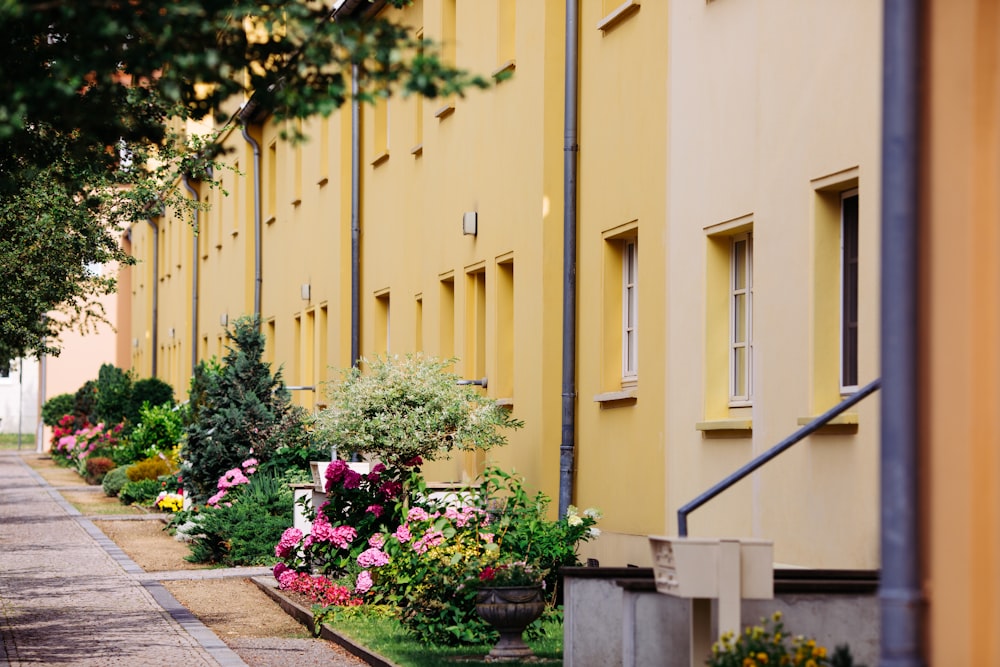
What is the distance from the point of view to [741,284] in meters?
12.8

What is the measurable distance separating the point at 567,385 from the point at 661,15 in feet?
11.9

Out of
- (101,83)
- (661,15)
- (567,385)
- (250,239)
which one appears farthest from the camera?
(250,239)

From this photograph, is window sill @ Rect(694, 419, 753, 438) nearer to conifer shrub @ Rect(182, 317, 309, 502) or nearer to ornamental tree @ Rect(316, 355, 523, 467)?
ornamental tree @ Rect(316, 355, 523, 467)

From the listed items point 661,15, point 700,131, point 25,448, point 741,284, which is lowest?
point 25,448

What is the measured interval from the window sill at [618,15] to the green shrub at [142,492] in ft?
54.9

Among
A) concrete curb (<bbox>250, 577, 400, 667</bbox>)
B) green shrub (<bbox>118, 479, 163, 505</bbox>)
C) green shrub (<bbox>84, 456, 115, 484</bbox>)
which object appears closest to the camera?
concrete curb (<bbox>250, 577, 400, 667</bbox>)

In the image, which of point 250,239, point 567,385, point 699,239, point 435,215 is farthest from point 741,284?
point 250,239

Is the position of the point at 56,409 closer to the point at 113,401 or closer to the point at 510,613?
the point at 113,401

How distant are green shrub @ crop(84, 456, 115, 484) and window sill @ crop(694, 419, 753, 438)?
25.6 m

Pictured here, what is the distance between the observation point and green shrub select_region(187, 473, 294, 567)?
19812mm

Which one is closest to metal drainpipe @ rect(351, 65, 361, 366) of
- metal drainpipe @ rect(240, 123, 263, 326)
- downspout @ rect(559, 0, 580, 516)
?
metal drainpipe @ rect(240, 123, 263, 326)

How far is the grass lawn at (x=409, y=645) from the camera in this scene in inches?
442

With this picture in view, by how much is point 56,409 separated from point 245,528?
36.5m

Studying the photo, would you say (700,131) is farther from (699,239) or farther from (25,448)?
(25,448)
